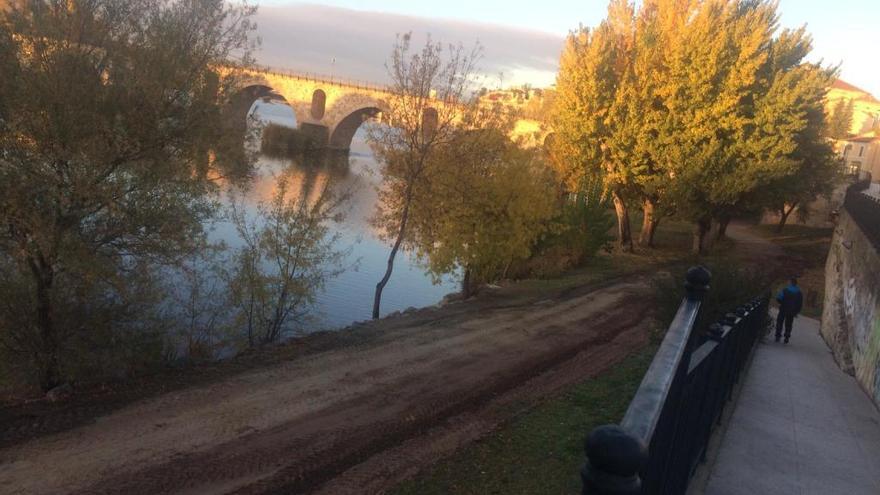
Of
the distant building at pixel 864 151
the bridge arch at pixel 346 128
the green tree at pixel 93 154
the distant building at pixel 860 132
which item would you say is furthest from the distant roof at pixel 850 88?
the green tree at pixel 93 154

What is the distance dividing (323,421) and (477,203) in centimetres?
1172

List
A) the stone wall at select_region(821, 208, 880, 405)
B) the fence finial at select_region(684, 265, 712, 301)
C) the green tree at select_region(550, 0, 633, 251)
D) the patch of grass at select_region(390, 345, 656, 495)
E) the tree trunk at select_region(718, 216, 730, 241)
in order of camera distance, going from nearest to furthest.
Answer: the fence finial at select_region(684, 265, 712, 301) < the patch of grass at select_region(390, 345, 656, 495) < the stone wall at select_region(821, 208, 880, 405) < the green tree at select_region(550, 0, 633, 251) < the tree trunk at select_region(718, 216, 730, 241)

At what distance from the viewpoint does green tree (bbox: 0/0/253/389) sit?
11.2 m

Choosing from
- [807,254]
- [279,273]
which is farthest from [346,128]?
[279,273]

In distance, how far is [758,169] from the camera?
26797mm

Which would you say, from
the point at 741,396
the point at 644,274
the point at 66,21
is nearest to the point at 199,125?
Result: the point at 66,21

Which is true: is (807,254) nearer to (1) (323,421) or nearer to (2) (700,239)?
(2) (700,239)

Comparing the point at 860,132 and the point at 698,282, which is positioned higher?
the point at 860,132

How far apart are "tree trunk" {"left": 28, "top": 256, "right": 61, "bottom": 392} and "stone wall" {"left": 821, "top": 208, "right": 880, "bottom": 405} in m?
14.3

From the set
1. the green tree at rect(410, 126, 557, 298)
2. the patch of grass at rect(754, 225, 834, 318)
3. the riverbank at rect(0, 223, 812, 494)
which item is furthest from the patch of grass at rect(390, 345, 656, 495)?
the patch of grass at rect(754, 225, 834, 318)

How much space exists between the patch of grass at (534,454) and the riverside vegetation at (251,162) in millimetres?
7675

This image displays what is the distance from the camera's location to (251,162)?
15242 mm

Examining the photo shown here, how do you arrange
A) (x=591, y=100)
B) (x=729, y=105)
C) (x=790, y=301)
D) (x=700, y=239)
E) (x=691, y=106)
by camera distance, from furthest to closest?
(x=700, y=239), (x=591, y=100), (x=691, y=106), (x=729, y=105), (x=790, y=301)

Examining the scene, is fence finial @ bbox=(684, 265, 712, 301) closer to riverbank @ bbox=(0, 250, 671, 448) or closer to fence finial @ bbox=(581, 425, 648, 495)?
fence finial @ bbox=(581, 425, 648, 495)
